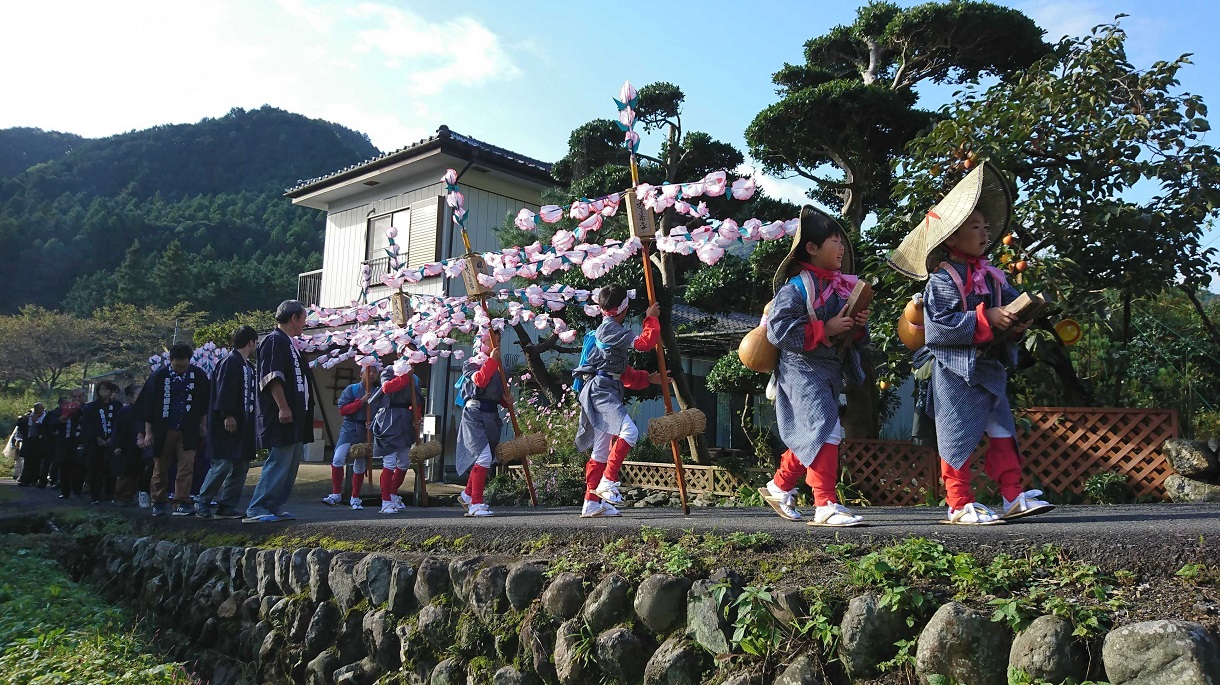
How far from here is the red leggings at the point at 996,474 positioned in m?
4.39

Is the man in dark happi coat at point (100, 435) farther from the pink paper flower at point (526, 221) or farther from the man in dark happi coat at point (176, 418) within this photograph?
the pink paper flower at point (526, 221)

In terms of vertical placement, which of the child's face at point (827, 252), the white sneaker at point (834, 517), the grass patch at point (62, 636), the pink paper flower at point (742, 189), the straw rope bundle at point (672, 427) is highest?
the pink paper flower at point (742, 189)

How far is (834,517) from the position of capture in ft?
14.4

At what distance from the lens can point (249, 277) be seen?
1593 inches

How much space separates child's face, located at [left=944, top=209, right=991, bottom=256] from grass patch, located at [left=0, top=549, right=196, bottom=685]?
208 inches

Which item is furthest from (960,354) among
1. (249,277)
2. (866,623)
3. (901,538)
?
(249,277)

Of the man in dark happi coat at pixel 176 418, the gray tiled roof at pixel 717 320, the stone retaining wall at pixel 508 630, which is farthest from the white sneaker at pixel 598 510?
the gray tiled roof at pixel 717 320

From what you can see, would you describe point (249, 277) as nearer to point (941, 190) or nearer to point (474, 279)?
point (474, 279)

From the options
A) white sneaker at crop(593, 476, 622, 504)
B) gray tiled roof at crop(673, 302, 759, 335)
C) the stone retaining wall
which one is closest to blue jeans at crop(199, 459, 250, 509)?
the stone retaining wall

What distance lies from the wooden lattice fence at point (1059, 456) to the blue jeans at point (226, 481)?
6.38 metres

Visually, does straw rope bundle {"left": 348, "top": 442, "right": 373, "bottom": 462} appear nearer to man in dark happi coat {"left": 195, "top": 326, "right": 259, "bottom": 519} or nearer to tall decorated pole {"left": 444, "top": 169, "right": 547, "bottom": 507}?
man in dark happi coat {"left": 195, "top": 326, "right": 259, "bottom": 519}

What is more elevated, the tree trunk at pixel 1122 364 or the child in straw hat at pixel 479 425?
the tree trunk at pixel 1122 364

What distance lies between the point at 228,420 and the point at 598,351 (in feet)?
12.0

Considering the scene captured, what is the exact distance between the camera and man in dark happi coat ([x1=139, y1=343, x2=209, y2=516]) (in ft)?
30.5
